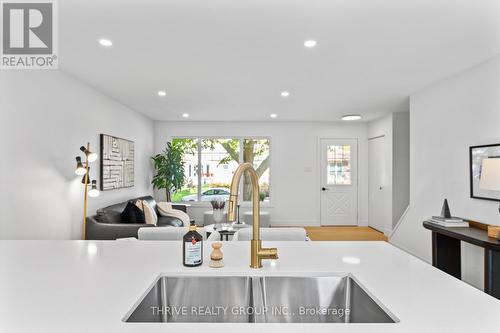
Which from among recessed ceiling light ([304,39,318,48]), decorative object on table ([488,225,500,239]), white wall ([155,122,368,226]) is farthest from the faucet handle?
white wall ([155,122,368,226])

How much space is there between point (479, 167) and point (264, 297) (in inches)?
128

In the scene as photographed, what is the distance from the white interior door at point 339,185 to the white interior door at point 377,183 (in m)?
0.33

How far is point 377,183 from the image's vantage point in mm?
6410

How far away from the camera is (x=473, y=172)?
330 cm

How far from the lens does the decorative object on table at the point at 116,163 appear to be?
4371mm

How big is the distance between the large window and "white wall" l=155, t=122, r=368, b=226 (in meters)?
0.22

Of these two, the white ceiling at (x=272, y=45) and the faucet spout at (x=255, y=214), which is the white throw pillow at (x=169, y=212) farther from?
the faucet spout at (x=255, y=214)

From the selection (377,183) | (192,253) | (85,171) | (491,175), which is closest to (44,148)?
(85,171)

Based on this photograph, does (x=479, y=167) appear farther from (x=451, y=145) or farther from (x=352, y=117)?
(x=352, y=117)

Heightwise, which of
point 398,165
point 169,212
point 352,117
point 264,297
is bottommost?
point 169,212

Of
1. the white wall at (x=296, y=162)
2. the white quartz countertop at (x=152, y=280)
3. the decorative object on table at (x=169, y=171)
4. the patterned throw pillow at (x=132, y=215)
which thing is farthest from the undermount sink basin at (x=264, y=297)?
the white wall at (x=296, y=162)

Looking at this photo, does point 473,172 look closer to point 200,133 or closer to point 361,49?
point 361,49

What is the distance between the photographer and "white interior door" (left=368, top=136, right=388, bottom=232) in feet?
20.1

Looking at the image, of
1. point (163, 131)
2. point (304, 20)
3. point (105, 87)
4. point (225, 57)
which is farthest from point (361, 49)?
point (163, 131)
